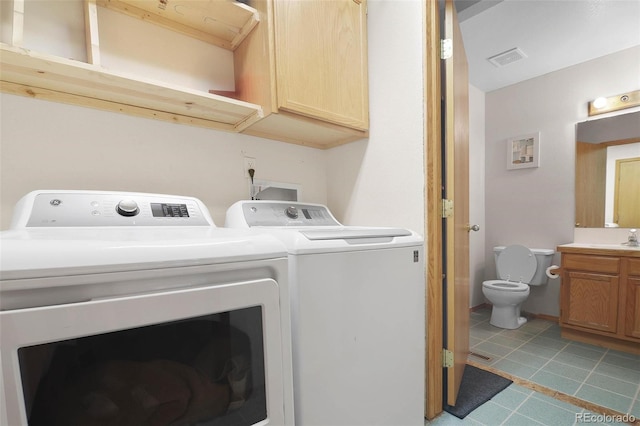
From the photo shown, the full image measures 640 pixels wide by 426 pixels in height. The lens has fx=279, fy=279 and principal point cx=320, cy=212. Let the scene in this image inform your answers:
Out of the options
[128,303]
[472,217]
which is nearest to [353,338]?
[128,303]

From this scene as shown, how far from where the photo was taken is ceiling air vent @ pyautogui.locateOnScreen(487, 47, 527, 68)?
8.22 feet

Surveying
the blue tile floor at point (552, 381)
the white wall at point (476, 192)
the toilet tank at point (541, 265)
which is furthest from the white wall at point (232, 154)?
the toilet tank at point (541, 265)

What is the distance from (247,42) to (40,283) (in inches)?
53.0

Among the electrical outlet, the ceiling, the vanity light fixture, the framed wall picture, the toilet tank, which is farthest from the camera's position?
the framed wall picture

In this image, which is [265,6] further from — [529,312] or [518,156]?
[529,312]

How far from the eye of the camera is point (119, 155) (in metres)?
1.23

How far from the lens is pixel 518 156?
3.07m

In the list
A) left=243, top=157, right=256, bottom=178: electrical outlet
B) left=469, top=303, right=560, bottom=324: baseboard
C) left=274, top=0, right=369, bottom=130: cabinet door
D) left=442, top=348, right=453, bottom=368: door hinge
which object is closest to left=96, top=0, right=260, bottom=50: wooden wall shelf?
left=274, top=0, right=369, bottom=130: cabinet door

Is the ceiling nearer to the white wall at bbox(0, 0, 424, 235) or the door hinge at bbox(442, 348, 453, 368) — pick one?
the white wall at bbox(0, 0, 424, 235)

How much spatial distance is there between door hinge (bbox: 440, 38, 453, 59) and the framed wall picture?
7.31 ft

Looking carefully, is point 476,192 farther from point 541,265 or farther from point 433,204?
point 433,204

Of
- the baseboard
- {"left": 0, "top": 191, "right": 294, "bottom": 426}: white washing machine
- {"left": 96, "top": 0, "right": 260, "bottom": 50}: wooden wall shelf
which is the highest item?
{"left": 96, "top": 0, "right": 260, "bottom": 50}: wooden wall shelf

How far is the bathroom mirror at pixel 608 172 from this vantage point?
97.3 inches

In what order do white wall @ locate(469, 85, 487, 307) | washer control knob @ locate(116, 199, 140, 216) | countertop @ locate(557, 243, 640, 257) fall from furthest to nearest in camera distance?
white wall @ locate(469, 85, 487, 307) < countertop @ locate(557, 243, 640, 257) < washer control knob @ locate(116, 199, 140, 216)
